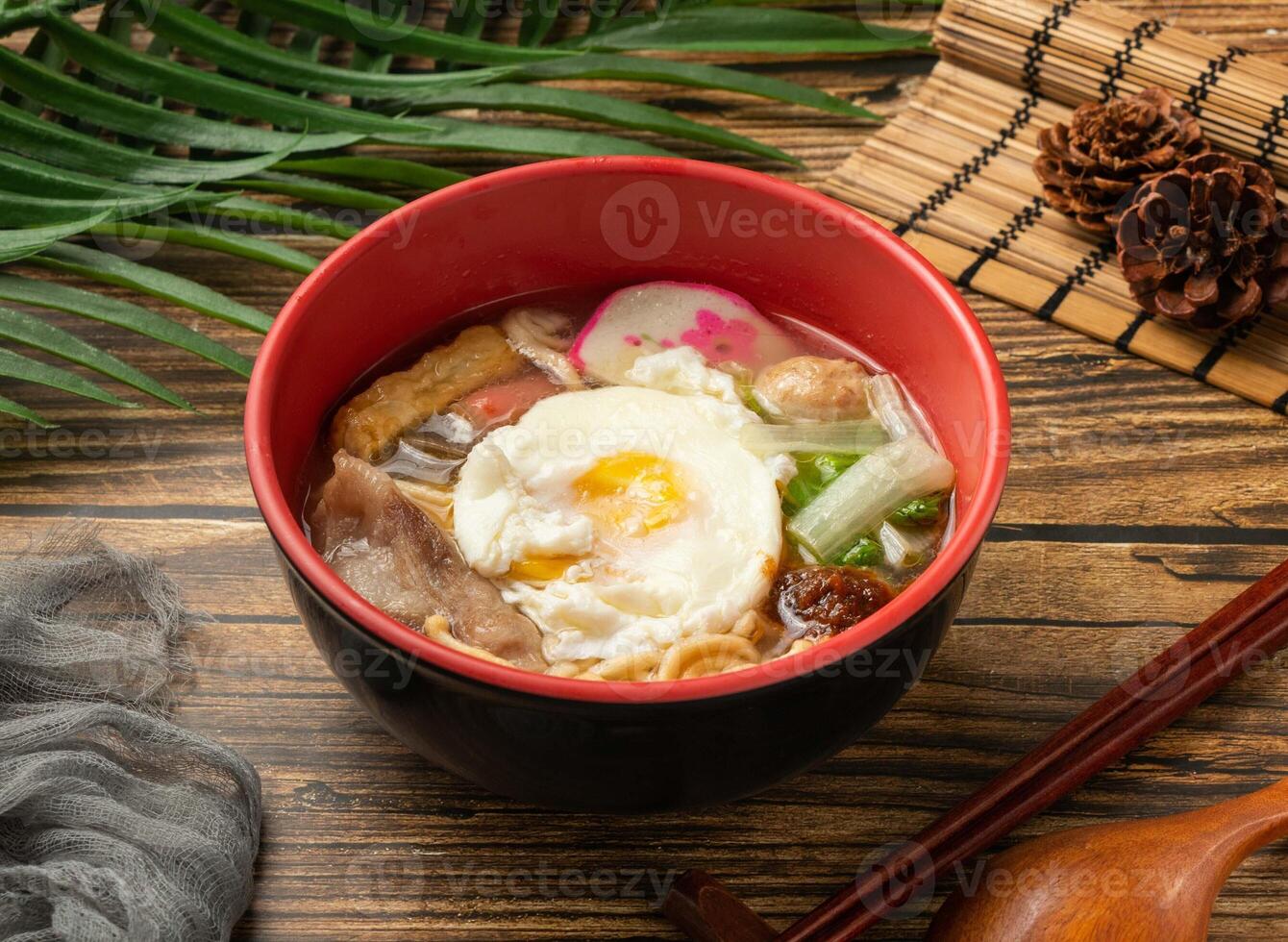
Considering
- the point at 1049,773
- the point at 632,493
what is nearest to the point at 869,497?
the point at 632,493

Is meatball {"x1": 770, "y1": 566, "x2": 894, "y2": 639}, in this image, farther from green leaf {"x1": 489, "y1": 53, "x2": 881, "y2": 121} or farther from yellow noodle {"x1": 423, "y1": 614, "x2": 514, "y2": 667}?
green leaf {"x1": 489, "y1": 53, "x2": 881, "y2": 121}

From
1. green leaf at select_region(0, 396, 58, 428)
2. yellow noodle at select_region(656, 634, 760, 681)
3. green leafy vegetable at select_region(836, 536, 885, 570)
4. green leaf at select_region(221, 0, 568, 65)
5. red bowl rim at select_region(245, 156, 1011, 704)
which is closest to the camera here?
red bowl rim at select_region(245, 156, 1011, 704)

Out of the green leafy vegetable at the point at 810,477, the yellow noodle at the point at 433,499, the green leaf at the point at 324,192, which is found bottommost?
the yellow noodle at the point at 433,499

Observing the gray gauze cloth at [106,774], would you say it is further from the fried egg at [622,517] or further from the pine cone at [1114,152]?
the pine cone at [1114,152]

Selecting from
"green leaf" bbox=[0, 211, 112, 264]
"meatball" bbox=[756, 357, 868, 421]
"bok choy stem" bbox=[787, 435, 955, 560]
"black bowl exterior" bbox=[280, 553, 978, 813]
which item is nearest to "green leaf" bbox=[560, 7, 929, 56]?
"meatball" bbox=[756, 357, 868, 421]

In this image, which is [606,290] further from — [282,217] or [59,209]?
[59,209]

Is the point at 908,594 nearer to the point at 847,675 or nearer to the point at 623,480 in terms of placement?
the point at 847,675

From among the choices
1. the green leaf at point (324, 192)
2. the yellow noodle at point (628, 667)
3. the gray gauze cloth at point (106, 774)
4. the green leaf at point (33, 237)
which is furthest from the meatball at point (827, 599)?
the green leaf at point (33, 237)
